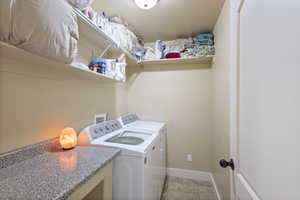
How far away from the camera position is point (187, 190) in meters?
2.00

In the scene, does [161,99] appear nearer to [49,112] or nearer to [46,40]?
[49,112]

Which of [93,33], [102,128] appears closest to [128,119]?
[102,128]

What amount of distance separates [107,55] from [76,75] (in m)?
0.70

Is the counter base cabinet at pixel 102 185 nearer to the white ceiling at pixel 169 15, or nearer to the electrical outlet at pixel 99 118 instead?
the electrical outlet at pixel 99 118

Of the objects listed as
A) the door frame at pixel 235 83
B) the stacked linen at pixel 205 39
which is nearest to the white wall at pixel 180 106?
the stacked linen at pixel 205 39

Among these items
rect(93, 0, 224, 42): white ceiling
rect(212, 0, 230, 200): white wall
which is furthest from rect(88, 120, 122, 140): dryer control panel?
rect(93, 0, 224, 42): white ceiling

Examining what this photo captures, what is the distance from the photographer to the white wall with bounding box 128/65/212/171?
7.47 feet

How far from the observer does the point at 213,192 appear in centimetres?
195

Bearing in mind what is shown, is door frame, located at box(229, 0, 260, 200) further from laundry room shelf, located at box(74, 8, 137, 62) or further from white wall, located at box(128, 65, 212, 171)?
white wall, located at box(128, 65, 212, 171)

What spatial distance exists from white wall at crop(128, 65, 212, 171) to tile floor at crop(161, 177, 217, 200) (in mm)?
229

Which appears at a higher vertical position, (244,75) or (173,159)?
(244,75)

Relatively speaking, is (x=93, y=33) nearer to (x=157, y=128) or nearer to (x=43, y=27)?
(x=43, y=27)

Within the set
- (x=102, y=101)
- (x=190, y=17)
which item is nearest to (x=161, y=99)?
(x=102, y=101)

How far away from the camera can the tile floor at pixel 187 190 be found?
186cm
